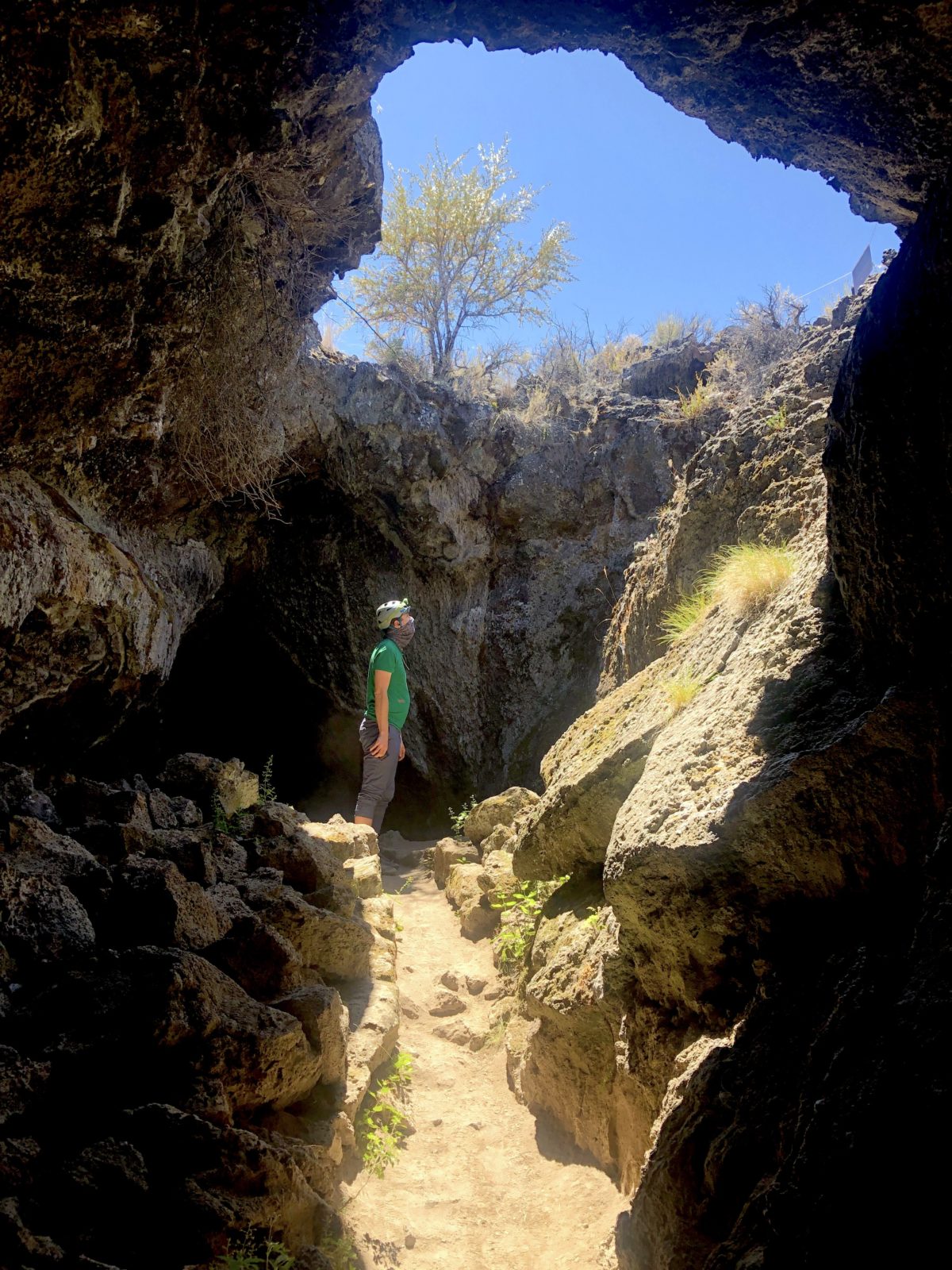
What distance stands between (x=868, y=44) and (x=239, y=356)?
3615 millimetres

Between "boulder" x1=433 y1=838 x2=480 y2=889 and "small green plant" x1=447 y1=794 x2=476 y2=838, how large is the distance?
0.76m

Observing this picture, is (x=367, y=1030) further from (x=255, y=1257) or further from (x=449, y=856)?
(x=449, y=856)

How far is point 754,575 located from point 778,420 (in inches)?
56.1

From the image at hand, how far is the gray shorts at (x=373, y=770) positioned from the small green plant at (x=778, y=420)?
389 centimetres

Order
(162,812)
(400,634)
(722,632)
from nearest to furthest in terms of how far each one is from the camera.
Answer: (722,632) → (162,812) → (400,634)

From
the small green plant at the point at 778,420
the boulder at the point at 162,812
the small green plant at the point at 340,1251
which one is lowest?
the small green plant at the point at 340,1251

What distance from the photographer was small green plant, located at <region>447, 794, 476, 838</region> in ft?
25.3

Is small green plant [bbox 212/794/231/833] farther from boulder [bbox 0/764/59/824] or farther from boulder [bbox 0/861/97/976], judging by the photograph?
boulder [bbox 0/861/97/976]

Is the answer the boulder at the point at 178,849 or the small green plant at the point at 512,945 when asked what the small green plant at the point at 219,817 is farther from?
the small green plant at the point at 512,945

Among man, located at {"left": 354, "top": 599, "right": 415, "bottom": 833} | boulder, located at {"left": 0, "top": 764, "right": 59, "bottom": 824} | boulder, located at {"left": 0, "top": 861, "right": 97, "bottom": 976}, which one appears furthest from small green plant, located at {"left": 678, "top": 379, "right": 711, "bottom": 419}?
boulder, located at {"left": 0, "top": 861, "right": 97, "bottom": 976}

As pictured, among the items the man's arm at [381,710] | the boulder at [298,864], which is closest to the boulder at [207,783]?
the man's arm at [381,710]

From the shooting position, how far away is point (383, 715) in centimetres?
671

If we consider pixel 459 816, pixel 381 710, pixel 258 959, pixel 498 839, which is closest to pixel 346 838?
pixel 381 710

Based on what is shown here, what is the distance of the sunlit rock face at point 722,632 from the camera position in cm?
185
